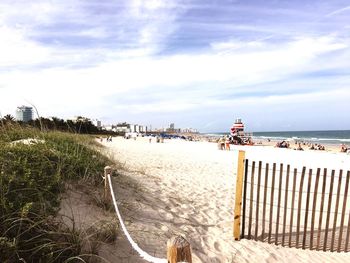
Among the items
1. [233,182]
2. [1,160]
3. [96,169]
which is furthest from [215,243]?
[233,182]

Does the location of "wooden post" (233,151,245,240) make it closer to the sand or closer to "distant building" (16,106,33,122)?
the sand

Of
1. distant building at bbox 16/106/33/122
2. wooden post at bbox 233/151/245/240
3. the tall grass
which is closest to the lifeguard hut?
distant building at bbox 16/106/33/122

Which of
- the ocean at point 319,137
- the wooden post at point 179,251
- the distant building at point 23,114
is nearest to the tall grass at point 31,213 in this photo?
the wooden post at point 179,251

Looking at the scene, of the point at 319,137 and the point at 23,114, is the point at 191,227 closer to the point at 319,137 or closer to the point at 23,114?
the point at 23,114

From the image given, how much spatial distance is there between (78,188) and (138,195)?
1597 millimetres

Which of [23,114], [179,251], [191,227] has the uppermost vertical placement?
[23,114]

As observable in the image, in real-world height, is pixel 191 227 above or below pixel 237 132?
below

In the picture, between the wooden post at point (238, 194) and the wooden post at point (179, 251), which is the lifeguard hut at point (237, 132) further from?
the wooden post at point (179, 251)

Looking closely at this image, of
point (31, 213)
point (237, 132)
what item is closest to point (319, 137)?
point (237, 132)

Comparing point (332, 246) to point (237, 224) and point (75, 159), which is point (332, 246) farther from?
point (75, 159)

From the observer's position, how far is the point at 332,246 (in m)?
5.78

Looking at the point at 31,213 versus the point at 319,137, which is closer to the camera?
the point at 31,213

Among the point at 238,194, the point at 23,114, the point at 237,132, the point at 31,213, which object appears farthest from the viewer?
the point at 237,132

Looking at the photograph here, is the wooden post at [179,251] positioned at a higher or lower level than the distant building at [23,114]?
lower
